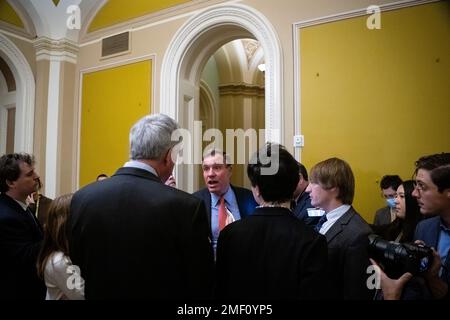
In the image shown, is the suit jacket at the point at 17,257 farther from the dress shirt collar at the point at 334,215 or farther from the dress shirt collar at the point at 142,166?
the dress shirt collar at the point at 334,215

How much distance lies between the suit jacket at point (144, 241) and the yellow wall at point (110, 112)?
4.00 metres

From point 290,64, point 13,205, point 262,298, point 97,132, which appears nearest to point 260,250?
point 262,298

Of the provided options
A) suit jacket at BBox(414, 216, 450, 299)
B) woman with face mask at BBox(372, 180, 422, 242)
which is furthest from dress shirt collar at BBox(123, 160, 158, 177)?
woman with face mask at BBox(372, 180, 422, 242)

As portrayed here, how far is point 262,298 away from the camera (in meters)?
1.38

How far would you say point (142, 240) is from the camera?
1.37 meters

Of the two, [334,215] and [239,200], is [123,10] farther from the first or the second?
[334,215]

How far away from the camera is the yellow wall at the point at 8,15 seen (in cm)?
572

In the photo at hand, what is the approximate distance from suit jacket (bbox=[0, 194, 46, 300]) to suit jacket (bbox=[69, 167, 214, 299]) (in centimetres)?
73

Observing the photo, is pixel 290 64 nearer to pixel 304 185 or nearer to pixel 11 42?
pixel 304 185

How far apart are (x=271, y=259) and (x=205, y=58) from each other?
4.42 metres

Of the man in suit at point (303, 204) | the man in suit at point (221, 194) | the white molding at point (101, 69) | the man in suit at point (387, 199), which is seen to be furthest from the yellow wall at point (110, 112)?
the man in suit at point (387, 199)

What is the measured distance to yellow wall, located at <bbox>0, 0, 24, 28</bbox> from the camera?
5.72 meters

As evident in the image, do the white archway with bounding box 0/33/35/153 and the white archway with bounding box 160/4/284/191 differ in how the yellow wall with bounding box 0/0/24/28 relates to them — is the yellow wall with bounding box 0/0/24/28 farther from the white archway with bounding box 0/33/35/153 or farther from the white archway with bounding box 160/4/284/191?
the white archway with bounding box 160/4/284/191

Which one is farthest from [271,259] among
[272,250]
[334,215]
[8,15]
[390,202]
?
[8,15]
